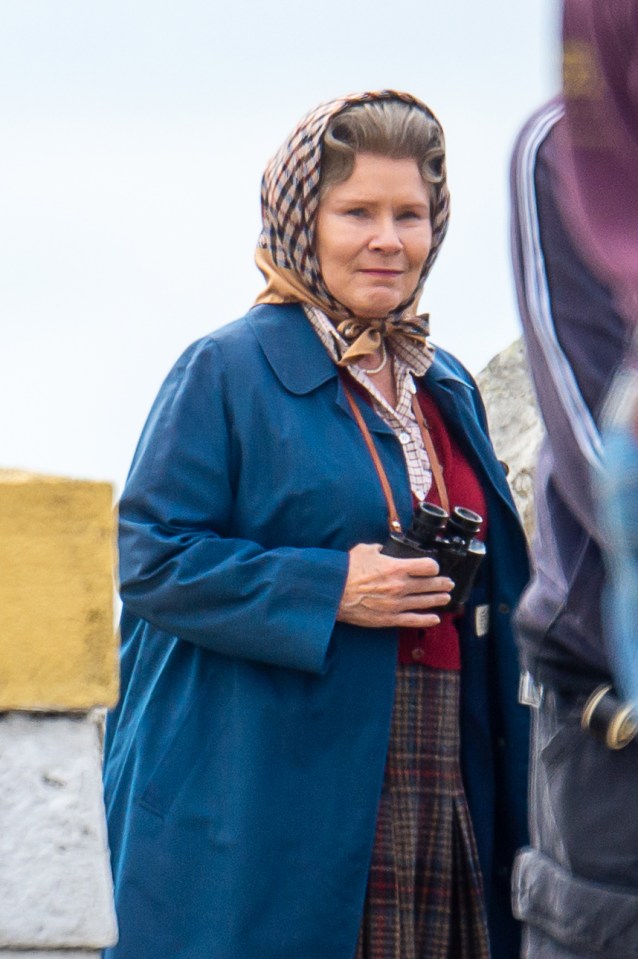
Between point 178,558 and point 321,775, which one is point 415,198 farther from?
point 321,775

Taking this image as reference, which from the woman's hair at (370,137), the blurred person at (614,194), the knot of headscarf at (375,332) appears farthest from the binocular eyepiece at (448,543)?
the blurred person at (614,194)

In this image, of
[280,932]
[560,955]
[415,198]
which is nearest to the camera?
[560,955]

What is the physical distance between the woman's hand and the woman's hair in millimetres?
727

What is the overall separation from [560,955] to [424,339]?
1694mm

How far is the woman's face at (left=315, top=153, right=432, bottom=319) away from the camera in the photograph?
11.6ft

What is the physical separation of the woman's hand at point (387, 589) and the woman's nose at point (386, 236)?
56 cm

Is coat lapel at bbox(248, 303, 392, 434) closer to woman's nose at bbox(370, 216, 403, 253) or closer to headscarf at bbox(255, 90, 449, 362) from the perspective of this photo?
headscarf at bbox(255, 90, 449, 362)

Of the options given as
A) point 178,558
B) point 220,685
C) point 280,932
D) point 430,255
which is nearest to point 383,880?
point 280,932

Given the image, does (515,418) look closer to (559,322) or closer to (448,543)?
(448,543)

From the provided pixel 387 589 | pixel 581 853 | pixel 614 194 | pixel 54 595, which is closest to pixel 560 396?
pixel 614 194

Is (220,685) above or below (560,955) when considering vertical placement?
below

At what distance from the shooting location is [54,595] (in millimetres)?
2359

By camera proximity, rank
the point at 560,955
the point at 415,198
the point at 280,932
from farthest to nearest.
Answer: the point at 415,198, the point at 280,932, the point at 560,955

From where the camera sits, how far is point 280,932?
327 cm
